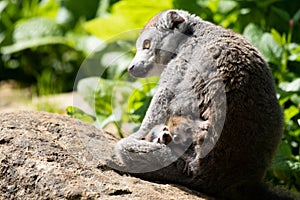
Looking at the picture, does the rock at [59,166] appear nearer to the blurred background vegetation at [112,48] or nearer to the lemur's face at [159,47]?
the lemur's face at [159,47]

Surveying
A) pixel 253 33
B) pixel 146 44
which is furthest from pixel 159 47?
pixel 253 33

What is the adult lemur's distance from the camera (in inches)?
192

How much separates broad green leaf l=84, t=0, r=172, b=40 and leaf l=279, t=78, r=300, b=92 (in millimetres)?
1936

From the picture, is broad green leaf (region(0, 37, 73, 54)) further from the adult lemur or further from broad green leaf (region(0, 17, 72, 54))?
the adult lemur

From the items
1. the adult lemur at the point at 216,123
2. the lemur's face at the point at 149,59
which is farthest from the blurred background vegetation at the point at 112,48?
the adult lemur at the point at 216,123

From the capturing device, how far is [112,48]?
8.73 metres

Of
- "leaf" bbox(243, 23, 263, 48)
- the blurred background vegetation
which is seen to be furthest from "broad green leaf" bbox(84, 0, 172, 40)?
"leaf" bbox(243, 23, 263, 48)

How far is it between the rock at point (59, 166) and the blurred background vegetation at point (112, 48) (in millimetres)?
906

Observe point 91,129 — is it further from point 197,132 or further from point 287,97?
point 287,97

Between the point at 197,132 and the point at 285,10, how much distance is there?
13.1 ft

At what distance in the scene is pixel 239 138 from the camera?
4.88 m

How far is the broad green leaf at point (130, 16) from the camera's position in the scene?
804cm

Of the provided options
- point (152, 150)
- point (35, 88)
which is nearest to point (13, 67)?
point (35, 88)

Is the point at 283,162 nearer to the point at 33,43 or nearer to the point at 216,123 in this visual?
the point at 216,123
